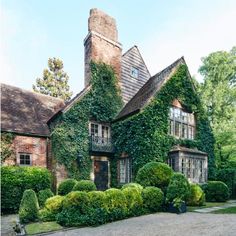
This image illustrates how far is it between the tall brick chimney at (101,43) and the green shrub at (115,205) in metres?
12.0

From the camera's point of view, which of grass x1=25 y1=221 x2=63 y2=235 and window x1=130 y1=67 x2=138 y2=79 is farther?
window x1=130 y1=67 x2=138 y2=79

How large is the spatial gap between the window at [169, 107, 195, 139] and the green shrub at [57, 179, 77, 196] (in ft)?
27.2

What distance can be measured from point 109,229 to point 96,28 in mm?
18215

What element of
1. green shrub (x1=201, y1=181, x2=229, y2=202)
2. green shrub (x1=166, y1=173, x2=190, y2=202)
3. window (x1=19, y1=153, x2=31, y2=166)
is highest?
window (x1=19, y1=153, x2=31, y2=166)

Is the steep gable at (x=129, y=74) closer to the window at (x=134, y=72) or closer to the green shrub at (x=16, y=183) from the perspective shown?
the window at (x=134, y=72)

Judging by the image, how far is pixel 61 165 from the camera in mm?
19078

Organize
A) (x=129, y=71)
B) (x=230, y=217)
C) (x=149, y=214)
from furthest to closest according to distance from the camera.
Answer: (x=129, y=71) < (x=149, y=214) < (x=230, y=217)

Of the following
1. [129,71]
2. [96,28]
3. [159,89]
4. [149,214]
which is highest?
[96,28]

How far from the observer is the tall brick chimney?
2320 cm

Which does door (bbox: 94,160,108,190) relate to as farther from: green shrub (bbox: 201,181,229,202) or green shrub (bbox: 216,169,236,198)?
green shrub (bbox: 216,169,236,198)

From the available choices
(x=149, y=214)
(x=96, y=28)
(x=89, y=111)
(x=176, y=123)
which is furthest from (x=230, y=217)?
(x=96, y=28)

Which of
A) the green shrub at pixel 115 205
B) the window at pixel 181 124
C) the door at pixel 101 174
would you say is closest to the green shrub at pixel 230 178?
the window at pixel 181 124

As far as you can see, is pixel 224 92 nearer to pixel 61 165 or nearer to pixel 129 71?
pixel 129 71

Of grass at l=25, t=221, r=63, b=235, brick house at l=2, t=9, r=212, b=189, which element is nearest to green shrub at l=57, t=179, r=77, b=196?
brick house at l=2, t=9, r=212, b=189
